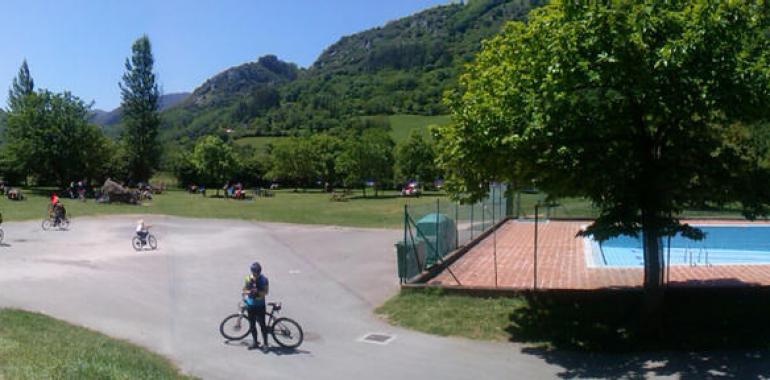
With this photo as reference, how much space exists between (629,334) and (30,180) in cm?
8118

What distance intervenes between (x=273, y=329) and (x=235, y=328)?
3.03ft

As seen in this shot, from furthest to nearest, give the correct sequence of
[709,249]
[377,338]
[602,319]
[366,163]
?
[366,163]
[709,249]
[602,319]
[377,338]

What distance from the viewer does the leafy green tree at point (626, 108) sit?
9.45m

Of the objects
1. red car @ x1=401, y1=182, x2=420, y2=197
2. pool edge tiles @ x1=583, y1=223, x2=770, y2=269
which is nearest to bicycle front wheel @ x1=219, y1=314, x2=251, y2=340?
pool edge tiles @ x1=583, y1=223, x2=770, y2=269

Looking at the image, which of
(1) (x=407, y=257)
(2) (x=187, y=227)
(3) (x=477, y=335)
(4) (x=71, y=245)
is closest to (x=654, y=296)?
(3) (x=477, y=335)

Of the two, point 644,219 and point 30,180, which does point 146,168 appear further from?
point 644,219

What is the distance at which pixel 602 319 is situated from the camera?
40.5 feet

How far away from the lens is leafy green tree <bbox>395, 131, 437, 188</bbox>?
73.4 m

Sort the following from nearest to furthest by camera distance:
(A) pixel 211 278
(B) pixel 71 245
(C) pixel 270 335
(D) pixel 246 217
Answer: (C) pixel 270 335, (A) pixel 211 278, (B) pixel 71 245, (D) pixel 246 217

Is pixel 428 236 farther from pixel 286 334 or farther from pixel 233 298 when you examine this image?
pixel 286 334

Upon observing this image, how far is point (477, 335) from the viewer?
12.2 m

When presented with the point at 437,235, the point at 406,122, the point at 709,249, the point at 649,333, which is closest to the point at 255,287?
the point at 649,333

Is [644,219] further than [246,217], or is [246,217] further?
[246,217]

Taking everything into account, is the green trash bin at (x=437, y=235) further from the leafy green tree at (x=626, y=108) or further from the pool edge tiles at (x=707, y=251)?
the leafy green tree at (x=626, y=108)
